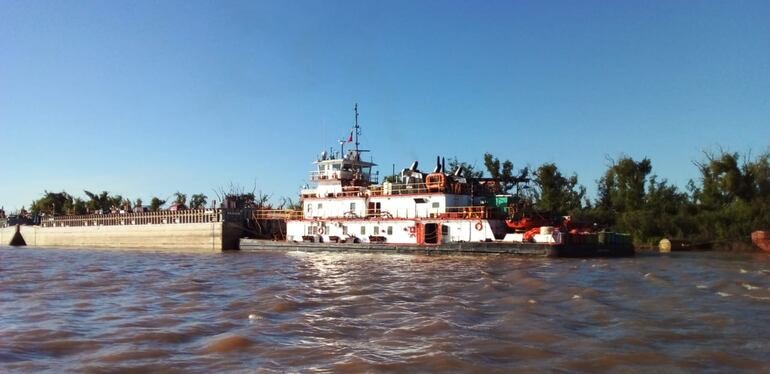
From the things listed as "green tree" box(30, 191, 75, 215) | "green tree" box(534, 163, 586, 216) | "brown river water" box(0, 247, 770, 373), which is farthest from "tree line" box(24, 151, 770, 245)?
"green tree" box(30, 191, 75, 215)

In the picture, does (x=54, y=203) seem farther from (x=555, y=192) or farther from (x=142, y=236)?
(x=555, y=192)

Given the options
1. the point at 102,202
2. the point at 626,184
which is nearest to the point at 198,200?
the point at 102,202

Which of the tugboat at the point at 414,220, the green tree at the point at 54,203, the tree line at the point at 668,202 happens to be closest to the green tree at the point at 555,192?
the tree line at the point at 668,202

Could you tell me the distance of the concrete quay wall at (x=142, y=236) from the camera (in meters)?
39.7

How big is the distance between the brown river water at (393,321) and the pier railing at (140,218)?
21.2m

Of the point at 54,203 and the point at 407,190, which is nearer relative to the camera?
the point at 407,190

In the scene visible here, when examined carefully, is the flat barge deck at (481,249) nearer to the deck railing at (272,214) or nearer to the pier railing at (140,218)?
the deck railing at (272,214)

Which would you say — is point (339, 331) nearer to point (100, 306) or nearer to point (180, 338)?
point (180, 338)

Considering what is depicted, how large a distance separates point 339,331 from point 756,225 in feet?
127

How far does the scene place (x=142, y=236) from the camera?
46594 millimetres

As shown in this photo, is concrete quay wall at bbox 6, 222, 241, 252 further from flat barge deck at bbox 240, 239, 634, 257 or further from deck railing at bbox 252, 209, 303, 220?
flat barge deck at bbox 240, 239, 634, 257

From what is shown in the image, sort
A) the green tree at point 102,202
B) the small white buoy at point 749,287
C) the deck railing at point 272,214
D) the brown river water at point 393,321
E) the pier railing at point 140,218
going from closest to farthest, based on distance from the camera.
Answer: the brown river water at point 393,321 → the small white buoy at point 749,287 → the deck railing at point 272,214 → the pier railing at point 140,218 → the green tree at point 102,202

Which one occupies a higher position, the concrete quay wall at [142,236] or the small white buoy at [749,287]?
the concrete quay wall at [142,236]

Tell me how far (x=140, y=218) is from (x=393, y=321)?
43.7 metres
